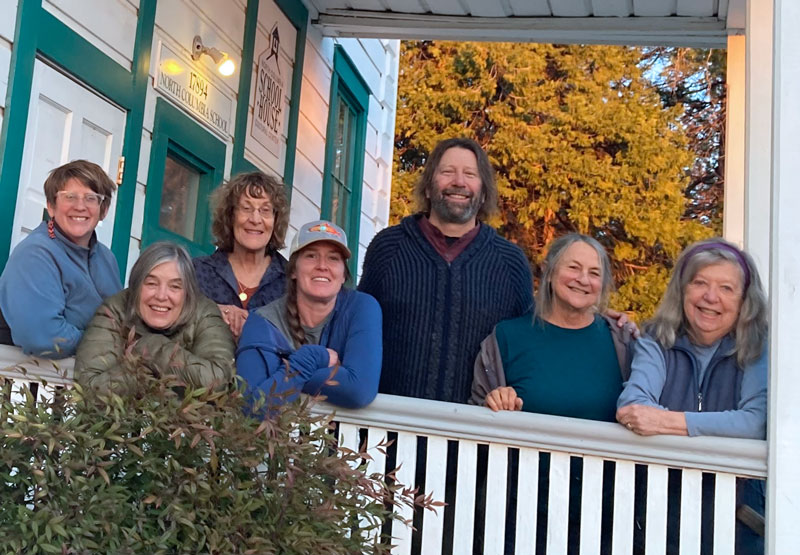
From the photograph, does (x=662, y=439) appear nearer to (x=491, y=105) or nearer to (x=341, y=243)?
(x=341, y=243)

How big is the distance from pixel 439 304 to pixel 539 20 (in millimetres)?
3920

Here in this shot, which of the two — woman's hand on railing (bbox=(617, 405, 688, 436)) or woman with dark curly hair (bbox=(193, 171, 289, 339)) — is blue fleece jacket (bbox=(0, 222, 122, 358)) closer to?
woman with dark curly hair (bbox=(193, 171, 289, 339))

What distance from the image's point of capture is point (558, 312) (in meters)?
3.33

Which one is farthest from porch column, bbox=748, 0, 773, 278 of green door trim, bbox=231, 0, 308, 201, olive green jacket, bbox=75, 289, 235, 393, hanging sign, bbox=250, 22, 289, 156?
hanging sign, bbox=250, 22, 289, 156

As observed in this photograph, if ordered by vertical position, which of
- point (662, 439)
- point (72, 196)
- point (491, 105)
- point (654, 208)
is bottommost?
point (662, 439)

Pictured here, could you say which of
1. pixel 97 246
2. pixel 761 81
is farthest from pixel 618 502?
pixel 761 81

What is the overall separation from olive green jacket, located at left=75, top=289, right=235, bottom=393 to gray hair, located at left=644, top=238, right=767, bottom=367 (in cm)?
130

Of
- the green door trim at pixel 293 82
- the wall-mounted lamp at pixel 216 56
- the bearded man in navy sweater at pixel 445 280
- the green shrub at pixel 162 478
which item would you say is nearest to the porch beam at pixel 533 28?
the green door trim at pixel 293 82

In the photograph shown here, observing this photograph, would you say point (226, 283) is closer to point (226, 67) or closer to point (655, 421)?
point (655, 421)

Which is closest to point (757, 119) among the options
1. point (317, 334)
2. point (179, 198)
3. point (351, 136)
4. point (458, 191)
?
point (458, 191)

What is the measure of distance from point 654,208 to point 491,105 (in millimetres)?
3821

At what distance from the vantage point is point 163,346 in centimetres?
304

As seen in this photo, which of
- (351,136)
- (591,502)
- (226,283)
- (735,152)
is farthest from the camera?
(351,136)

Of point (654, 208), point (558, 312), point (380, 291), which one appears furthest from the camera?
point (654, 208)
